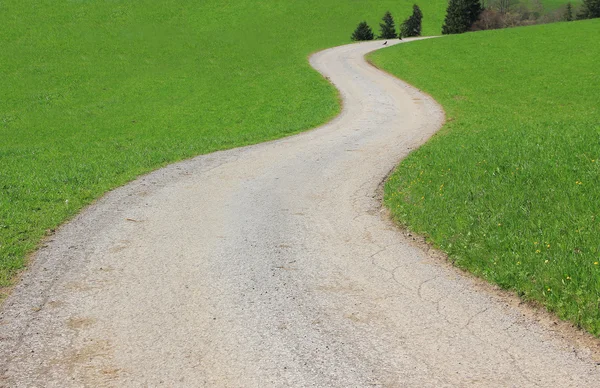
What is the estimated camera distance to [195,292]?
8.18 meters

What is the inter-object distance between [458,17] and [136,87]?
161 feet

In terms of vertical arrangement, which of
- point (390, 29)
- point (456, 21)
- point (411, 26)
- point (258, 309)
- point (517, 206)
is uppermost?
point (390, 29)

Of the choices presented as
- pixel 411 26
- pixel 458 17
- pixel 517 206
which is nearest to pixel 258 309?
pixel 517 206

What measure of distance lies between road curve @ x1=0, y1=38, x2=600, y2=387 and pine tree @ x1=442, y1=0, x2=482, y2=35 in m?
71.6

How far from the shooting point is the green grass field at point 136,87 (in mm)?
16919

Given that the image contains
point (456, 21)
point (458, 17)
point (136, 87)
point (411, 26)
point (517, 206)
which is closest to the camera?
point (517, 206)

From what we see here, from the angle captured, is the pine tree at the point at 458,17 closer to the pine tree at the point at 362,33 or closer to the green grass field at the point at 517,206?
the pine tree at the point at 362,33

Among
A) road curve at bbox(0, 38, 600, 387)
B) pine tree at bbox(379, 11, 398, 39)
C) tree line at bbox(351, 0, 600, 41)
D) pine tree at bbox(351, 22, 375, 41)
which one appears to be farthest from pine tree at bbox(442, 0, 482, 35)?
road curve at bbox(0, 38, 600, 387)

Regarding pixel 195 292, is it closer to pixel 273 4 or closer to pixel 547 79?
pixel 547 79

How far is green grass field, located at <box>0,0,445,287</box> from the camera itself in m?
16.9

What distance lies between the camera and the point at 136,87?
47562 millimetres

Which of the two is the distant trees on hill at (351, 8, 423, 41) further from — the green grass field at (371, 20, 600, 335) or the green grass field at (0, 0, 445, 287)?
the green grass field at (371, 20, 600, 335)

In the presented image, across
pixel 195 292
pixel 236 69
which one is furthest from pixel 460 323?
pixel 236 69

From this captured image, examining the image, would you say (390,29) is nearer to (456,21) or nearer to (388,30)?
(388,30)
